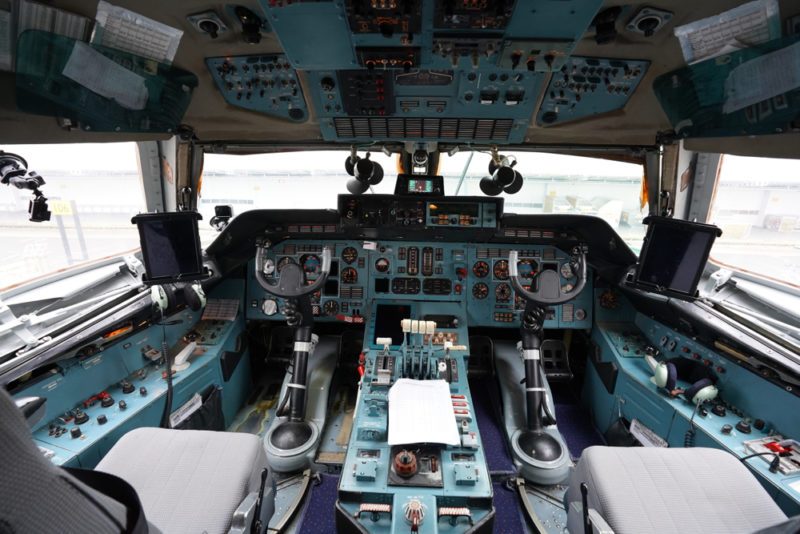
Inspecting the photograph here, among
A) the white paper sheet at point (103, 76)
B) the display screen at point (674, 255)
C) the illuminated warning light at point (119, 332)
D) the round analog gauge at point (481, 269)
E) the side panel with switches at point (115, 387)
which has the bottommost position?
the side panel with switches at point (115, 387)

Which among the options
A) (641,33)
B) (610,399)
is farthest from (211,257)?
(610,399)

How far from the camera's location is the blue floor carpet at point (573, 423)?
2857 millimetres

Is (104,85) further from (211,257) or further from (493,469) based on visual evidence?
(493,469)

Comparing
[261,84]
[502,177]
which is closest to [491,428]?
[502,177]

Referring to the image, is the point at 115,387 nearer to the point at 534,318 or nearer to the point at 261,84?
the point at 261,84

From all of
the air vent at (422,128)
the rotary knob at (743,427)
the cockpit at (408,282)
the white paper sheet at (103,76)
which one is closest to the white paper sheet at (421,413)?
the cockpit at (408,282)

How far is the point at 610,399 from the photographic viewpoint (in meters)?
2.87

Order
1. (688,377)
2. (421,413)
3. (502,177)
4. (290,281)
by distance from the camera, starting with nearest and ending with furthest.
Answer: (421,413), (688,377), (290,281), (502,177)

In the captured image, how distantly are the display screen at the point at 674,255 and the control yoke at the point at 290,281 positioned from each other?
2.17 metres

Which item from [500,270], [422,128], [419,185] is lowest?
[500,270]

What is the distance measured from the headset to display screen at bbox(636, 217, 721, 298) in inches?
20.0

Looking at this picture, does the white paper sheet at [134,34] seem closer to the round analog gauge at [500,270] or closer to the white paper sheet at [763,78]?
the white paper sheet at [763,78]

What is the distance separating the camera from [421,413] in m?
2.12

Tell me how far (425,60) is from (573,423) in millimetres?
3029
